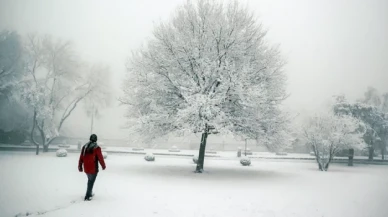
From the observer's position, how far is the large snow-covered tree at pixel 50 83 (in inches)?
1238

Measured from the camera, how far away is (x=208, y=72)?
55.9 feet

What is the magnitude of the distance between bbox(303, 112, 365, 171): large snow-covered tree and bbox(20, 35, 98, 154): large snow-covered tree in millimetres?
27060

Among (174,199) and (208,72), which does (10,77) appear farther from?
(174,199)

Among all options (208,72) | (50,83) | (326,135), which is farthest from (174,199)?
(50,83)

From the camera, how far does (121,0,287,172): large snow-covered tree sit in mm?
17016

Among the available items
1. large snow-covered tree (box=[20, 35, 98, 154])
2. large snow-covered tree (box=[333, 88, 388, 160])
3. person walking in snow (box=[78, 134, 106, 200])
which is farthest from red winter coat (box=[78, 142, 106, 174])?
large snow-covered tree (box=[333, 88, 388, 160])

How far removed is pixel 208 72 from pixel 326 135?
15819 millimetres

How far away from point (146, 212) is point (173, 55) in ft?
38.4

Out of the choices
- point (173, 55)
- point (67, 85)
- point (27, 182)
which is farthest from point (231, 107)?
point (67, 85)

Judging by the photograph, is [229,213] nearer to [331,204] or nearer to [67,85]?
[331,204]

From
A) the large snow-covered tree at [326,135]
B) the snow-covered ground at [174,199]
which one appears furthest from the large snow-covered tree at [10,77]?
the large snow-covered tree at [326,135]

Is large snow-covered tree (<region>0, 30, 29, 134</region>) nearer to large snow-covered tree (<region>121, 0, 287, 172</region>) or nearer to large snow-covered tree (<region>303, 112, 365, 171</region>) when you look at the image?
large snow-covered tree (<region>121, 0, 287, 172</region>)

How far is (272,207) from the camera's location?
9.62 m

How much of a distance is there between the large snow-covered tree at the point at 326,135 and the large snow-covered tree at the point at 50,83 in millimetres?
27060
